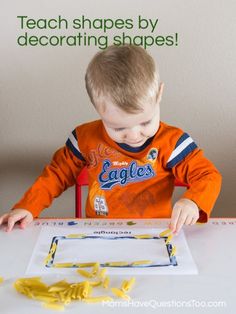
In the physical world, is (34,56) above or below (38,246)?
above

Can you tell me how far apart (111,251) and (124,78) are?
0.95ft

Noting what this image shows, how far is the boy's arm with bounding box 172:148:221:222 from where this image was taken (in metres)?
0.86

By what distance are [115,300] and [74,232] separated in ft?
0.80

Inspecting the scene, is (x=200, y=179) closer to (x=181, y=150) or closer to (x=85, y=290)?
(x=181, y=150)

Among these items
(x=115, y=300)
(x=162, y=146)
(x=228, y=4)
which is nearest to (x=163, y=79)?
(x=228, y=4)

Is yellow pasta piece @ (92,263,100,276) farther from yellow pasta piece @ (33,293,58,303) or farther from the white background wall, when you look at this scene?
the white background wall

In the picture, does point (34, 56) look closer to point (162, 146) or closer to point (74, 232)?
Result: point (162, 146)

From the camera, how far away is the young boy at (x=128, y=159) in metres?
0.83

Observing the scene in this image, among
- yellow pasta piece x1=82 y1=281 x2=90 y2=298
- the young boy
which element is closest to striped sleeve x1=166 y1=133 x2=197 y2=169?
the young boy

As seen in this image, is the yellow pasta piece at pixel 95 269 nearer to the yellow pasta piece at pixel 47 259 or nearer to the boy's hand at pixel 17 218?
the yellow pasta piece at pixel 47 259

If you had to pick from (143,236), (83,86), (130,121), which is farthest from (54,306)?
(83,86)

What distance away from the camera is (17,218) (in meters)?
0.87

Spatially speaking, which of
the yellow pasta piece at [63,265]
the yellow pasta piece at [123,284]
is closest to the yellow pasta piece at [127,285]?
the yellow pasta piece at [123,284]

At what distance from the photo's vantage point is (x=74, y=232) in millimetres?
822
